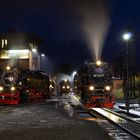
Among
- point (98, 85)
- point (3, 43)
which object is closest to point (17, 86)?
point (98, 85)

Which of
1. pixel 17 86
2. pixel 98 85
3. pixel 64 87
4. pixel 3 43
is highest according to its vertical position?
pixel 3 43

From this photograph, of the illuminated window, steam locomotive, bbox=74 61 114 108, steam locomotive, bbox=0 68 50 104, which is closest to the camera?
steam locomotive, bbox=74 61 114 108

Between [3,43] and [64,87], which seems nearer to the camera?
[3,43]

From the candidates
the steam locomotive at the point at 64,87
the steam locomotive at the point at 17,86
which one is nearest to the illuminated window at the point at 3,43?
the steam locomotive at the point at 64,87

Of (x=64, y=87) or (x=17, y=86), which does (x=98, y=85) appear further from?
(x=64, y=87)

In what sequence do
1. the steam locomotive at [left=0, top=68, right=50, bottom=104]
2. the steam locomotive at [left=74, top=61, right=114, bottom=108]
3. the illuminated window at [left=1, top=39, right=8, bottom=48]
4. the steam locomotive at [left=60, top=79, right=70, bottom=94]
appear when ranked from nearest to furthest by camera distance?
the steam locomotive at [left=74, top=61, right=114, bottom=108], the steam locomotive at [left=0, top=68, right=50, bottom=104], the illuminated window at [left=1, top=39, right=8, bottom=48], the steam locomotive at [left=60, top=79, right=70, bottom=94]

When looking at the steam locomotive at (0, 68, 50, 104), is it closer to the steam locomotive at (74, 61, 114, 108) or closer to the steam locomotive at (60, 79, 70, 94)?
the steam locomotive at (74, 61, 114, 108)

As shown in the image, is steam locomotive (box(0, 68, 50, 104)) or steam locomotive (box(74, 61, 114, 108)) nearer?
steam locomotive (box(74, 61, 114, 108))

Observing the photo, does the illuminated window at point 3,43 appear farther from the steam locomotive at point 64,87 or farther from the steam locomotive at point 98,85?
the steam locomotive at point 98,85

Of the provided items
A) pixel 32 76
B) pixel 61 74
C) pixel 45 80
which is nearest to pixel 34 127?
pixel 32 76

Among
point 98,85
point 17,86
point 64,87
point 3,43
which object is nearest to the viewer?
point 98,85

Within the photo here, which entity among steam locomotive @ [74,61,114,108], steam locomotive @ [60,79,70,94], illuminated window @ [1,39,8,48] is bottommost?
steam locomotive @ [74,61,114,108]

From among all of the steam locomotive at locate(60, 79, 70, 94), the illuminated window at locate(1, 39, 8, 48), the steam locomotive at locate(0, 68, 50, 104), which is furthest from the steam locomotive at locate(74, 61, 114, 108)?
the steam locomotive at locate(60, 79, 70, 94)

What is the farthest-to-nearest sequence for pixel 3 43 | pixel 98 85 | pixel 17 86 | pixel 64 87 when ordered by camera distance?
pixel 64 87 < pixel 3 43 < pixel 17 86 < pixel 98 85
